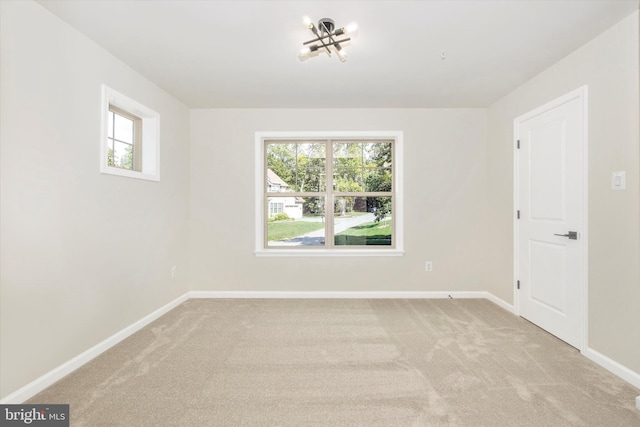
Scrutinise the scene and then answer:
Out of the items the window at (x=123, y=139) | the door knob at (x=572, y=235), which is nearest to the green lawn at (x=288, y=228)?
the window at (x=123, y=139)

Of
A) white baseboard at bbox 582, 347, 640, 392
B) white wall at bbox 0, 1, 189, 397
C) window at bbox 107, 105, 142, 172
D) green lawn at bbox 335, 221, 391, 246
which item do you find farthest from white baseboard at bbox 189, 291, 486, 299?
window at bbox 107, 105, 142, 172

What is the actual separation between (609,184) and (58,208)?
13.1 ft

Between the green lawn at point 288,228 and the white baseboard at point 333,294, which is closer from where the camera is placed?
the white baseboard at point 333,294

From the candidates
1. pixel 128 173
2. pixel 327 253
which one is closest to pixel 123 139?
pixel 128 173

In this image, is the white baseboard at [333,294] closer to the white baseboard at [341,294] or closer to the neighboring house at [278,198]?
the white baseboard at [341,294]

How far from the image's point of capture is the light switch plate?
2.18 metres

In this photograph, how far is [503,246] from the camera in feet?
12.2

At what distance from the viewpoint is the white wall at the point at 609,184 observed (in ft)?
6.91

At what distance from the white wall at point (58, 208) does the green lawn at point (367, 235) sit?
2420mm

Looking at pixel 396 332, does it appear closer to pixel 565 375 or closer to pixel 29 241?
pixel 565 375

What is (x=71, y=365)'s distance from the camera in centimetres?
226

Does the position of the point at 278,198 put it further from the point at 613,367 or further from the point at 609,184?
the point at 613,367

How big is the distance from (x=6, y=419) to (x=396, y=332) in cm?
278

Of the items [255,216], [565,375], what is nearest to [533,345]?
[565,375]
